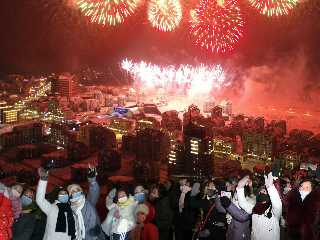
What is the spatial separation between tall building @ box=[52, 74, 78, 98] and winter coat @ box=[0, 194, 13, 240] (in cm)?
6418

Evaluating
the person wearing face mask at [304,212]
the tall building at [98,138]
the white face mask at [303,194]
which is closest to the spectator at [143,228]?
the person wearing face mask at [304,212]

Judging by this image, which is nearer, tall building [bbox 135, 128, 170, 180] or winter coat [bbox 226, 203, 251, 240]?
winter coat [bbox 226, 203, 251, 240]

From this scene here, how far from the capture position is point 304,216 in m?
3.68

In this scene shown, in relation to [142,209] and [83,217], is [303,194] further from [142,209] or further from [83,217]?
[83,217]

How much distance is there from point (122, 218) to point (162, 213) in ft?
2.22

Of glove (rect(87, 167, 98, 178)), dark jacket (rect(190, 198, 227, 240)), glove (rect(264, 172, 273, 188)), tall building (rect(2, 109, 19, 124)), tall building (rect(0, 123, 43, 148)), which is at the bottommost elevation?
tall building (rect(0, 123, 43, 148))

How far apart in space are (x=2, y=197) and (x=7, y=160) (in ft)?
132

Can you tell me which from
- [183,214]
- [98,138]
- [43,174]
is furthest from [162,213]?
[98,138]

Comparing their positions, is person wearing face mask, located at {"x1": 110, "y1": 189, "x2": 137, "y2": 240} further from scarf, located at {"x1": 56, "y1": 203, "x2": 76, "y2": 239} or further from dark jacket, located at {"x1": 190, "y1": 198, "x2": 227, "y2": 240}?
dark jacket, located at {"x1": 190, "y1": 198, "x2": 227, "y2": 240}

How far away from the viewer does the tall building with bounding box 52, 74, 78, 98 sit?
221ft

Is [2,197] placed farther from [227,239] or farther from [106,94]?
[106,94]

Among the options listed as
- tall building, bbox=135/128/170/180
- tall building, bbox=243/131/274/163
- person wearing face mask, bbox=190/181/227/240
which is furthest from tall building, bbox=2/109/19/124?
person wearing face mask, bbox=190/181/227/240

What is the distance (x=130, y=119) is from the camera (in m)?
55.9

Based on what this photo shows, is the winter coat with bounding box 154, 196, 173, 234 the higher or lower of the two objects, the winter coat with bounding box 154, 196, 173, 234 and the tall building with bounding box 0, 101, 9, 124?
the higher
